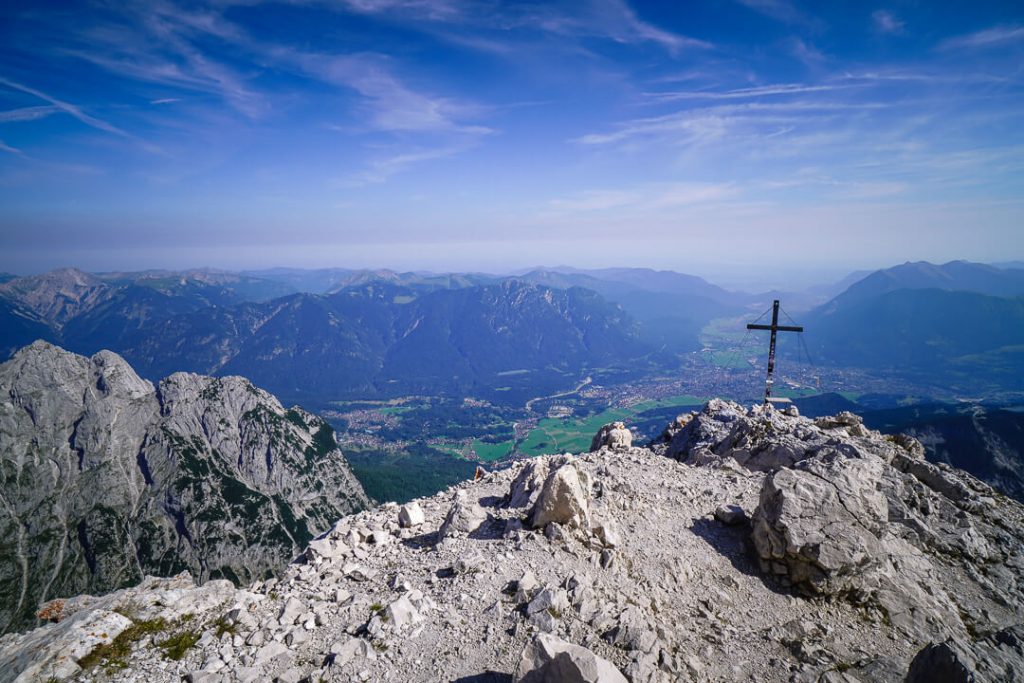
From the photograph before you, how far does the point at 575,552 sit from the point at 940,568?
1405 cm

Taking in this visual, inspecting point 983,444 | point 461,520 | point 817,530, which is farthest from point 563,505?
point 983,444

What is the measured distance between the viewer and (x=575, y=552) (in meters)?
13.6

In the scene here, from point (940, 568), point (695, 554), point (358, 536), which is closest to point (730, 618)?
point (695, 554)

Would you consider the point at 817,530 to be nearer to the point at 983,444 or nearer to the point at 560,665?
the point at 560,665

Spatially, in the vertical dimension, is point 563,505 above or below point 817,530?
above

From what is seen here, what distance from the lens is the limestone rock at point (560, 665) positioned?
843 centimetres

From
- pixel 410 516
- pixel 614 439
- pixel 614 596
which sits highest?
pixel 614 596

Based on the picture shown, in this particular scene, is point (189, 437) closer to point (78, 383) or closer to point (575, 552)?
point (78, 383)

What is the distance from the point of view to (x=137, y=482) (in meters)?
162

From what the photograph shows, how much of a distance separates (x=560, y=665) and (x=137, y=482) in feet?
692

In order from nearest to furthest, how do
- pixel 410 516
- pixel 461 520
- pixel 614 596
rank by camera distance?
pixel 614 596 → pixel 461 520 → pixel 410 516

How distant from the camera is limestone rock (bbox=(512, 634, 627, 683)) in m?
8.43

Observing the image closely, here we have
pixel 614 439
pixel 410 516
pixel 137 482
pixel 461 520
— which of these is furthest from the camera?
pixel 137 482

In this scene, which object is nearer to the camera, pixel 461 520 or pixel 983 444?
pixel 461 520
